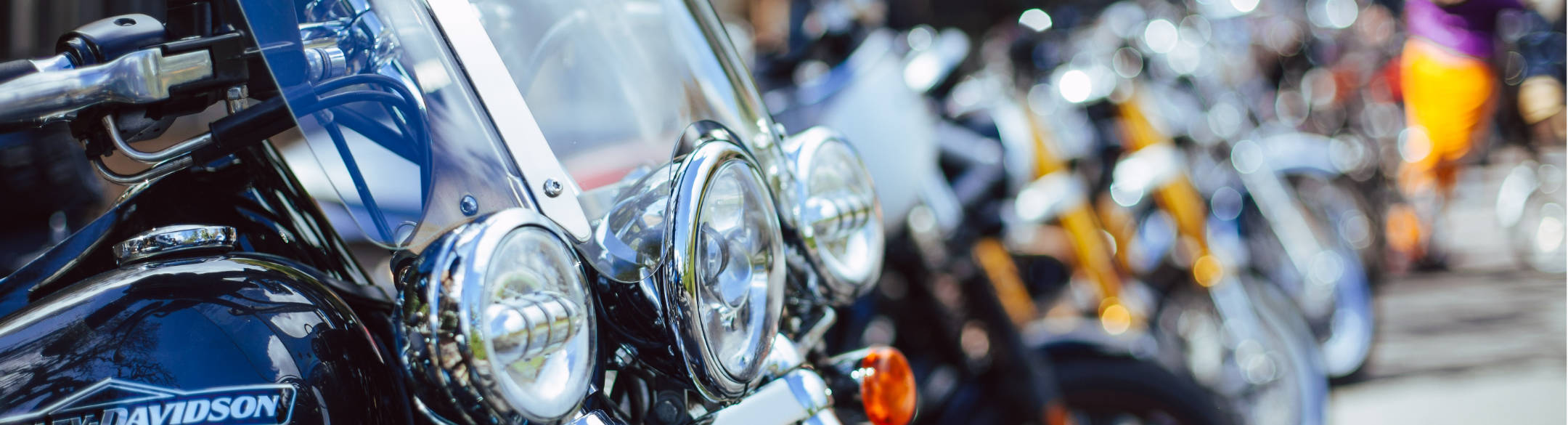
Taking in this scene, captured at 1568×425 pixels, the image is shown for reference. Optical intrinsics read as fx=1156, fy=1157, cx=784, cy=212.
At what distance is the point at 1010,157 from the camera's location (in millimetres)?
2822

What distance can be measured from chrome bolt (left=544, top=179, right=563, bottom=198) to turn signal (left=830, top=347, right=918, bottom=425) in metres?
0.49

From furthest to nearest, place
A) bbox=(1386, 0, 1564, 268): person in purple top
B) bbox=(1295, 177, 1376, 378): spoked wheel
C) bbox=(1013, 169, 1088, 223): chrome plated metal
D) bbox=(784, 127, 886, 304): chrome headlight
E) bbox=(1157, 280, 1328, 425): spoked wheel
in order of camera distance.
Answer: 1. bbox=(1386, 0, 1564, 268): person in purple top
2. bbox=(1295, 177, 1376, 378): spoked wheel
3. bbox=(1157, 280, 1328, 425): spoked wheel
4. bbox=(1013, 169, 1088, 223): chrome plated metal
5. bbox=(784, 127, 886, 304): chrome headlight

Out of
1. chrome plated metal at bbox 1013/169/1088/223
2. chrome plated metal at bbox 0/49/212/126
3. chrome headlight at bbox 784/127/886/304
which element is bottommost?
chrome plated metal at bbox 1013/169/1088/223

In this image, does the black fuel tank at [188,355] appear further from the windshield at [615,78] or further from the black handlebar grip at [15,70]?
the windshield at [615,78]

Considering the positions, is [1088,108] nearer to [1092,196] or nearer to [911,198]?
[1092,196]

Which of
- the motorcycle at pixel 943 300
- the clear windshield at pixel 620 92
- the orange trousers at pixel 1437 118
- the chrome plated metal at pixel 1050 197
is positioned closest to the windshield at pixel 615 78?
the clear windshield at pixel 620 92

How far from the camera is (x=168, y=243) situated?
990 millimetres

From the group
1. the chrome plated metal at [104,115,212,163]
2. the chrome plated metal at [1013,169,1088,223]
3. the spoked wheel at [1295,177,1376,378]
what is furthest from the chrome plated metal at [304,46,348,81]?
the spoked wheel at [1295,177,1376,378]

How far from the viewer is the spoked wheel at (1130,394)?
2049 mm

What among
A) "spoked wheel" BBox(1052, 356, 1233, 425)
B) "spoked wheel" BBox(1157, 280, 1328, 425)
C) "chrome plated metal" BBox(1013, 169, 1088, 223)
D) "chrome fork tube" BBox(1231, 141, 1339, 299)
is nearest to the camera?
"spoked wheel" BBox(1052, 356, 1233, 425)

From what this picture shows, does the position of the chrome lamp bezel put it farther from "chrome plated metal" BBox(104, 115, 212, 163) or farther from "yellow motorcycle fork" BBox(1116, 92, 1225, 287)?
"yellow motorcycle fork" BBox(1116, 92, 1225, 287)

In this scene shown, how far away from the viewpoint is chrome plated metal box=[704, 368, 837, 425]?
1.09 m

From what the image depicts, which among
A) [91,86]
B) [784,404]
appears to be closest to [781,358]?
[784,404]

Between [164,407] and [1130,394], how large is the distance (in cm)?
163
